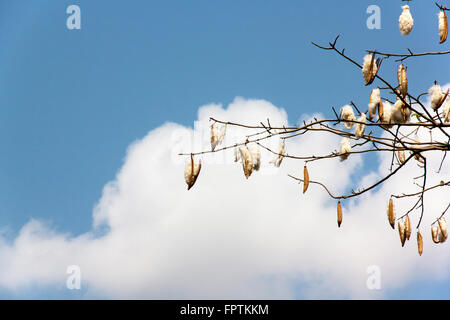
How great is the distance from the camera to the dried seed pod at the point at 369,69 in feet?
9.05

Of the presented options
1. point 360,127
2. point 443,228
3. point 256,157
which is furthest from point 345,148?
point 443,228

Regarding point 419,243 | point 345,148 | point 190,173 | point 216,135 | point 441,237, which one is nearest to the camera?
point 190,173

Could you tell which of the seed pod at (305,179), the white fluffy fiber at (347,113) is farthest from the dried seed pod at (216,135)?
the white fluffy fiber at (347,113)

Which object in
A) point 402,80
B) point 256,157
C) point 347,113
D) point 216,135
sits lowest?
point 256,157

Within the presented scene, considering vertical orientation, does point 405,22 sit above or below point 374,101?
above

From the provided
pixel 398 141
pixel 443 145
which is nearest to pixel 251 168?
pixel 398 141

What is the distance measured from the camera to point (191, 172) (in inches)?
107

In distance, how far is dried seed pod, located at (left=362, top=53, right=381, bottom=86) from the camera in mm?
2760

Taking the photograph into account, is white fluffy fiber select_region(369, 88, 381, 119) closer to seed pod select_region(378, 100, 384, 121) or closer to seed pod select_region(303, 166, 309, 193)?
seed pod select_region(378, 100, 384, 121)

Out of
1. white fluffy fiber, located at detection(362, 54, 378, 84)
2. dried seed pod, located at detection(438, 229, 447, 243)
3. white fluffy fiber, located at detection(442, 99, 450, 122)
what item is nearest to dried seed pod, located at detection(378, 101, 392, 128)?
white fluffy fiber, located at detection(362, 54, 378, 84)

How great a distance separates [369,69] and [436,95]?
445 millimetres

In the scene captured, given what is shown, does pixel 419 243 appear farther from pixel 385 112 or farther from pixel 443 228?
pixel 385 112

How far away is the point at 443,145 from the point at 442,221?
2.17ft

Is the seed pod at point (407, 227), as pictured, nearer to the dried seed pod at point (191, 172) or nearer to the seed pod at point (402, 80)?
the seed pod at point (402, 80)
